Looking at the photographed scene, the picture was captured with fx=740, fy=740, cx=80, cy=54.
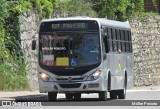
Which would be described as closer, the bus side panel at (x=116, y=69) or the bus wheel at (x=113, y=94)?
the bus side panel at (x=116, y=69)

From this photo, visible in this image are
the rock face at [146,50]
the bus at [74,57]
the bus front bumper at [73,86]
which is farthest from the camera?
the rock face at [146,50]

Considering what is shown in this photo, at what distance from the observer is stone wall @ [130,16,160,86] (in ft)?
146

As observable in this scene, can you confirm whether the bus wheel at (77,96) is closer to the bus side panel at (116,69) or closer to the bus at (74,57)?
the bus side panel at (116,69)

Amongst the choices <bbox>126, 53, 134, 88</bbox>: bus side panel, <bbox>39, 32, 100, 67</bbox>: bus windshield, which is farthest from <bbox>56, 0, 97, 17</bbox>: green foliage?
<bbox>39, 32, 100, 67</bbox>: bus windshield

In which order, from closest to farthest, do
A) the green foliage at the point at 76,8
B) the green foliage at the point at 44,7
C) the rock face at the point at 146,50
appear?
the green foliage at the point at 44,7
the green foliage at the point at 76,8
the rock face at the point at 146,50

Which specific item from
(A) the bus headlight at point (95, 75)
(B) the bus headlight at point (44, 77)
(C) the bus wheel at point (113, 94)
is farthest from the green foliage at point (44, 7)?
(A) the bus headlight at point (95, 75)

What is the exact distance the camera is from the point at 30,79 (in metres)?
33.3

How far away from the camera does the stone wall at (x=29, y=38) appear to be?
32906mm

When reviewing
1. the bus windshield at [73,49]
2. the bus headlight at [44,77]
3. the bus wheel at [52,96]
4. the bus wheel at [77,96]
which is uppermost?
the bus windshield at [73,49]

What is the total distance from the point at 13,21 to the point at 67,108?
35.7ft

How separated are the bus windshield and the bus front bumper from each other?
0.69m

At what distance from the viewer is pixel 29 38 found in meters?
33.5

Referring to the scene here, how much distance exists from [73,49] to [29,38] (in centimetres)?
760

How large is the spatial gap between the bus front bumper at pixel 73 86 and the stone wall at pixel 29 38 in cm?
708
